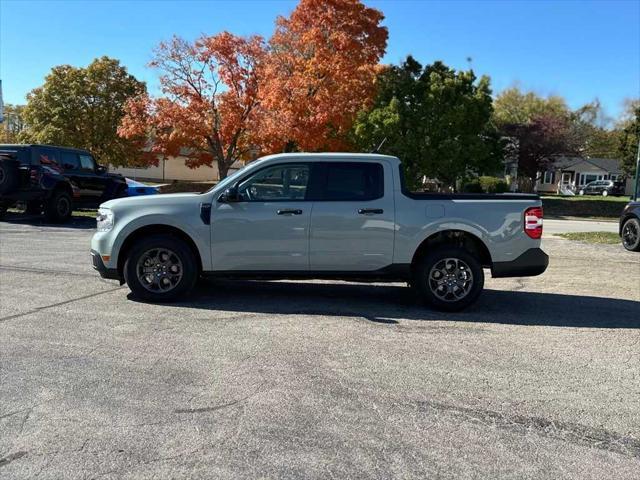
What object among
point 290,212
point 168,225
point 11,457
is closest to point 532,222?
point 290,212

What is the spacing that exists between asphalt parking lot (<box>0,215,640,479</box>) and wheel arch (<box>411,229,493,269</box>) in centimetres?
68

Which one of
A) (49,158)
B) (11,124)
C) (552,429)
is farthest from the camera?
(11,124)

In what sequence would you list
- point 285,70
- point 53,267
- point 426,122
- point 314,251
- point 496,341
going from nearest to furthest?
point 496,341 → point 314,251 → point 53,267 → point 285,70 → point 426,122

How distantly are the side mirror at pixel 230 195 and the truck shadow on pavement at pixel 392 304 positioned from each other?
1.31 m

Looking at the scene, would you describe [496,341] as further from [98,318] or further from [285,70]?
[285,70]

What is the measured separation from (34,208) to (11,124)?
1877 inches

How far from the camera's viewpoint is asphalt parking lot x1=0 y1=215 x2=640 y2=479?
10.9ft

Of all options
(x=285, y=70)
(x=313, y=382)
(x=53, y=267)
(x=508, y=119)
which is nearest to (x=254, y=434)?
(x=313, y=382)

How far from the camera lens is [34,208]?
57.4 feet

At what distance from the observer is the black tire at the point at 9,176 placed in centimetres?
1464

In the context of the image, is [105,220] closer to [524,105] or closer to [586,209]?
[586,209]

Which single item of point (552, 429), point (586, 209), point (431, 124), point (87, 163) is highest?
point (431, 124)

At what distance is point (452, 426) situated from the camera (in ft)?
12.4

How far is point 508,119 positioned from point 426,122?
127 ft
